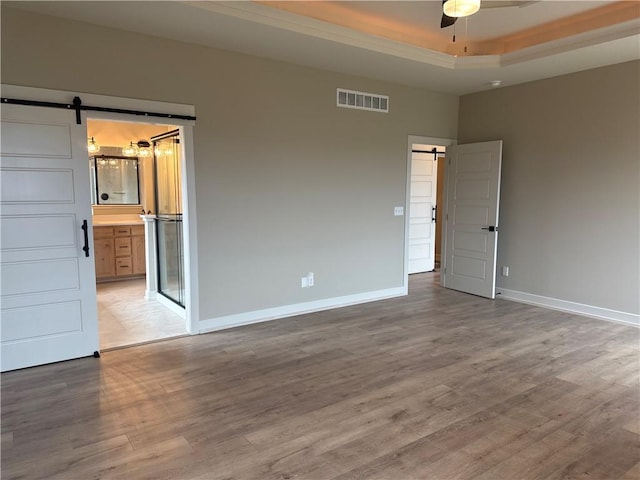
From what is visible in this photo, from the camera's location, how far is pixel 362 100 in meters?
5.28

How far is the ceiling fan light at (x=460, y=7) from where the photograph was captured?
2803 millimetres

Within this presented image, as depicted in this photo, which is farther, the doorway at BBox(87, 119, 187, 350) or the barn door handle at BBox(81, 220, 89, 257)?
the doorway at BBox(87, 119, 187, 350)

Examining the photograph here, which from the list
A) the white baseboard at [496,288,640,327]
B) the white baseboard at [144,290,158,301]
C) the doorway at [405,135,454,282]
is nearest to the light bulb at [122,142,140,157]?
the white baseboard at [144,290,158,301]

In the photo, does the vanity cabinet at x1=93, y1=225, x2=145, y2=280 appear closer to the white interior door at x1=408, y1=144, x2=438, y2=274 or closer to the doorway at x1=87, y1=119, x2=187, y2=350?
the doorway at x1=87, y1=119, x2=187, y2=350

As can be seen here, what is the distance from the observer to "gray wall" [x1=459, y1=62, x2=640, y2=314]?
4.60 meters

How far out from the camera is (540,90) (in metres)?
5.29

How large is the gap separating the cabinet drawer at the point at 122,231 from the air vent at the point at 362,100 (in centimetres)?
407

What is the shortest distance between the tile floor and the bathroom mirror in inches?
73.4

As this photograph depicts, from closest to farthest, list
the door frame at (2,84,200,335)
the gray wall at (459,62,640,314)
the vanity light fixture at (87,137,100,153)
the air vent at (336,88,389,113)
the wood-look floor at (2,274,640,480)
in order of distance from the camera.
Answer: the wood-look floor at (2,274,640,480)
the door frame at (2,84,200,335)
the gray wall at (459,62,640,314)
the air vent at (336,88,389,113)
the vanity light fixture at (87,137,100,153)

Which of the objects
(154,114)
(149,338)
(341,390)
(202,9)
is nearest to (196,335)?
(149,338)

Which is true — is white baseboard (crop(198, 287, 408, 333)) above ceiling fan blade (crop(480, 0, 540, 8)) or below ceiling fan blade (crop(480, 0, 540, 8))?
below

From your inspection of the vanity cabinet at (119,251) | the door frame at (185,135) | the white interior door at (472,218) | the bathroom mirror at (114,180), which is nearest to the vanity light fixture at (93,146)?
the bathroom mirror at (114,180)

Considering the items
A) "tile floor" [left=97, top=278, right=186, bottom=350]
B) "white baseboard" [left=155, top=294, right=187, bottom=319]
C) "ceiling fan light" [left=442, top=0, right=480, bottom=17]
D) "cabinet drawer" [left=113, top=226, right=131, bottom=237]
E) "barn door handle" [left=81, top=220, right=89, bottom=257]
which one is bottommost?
"tile floor" [left=97, top=278, right=186, bottom=350]

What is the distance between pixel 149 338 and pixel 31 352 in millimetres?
995
